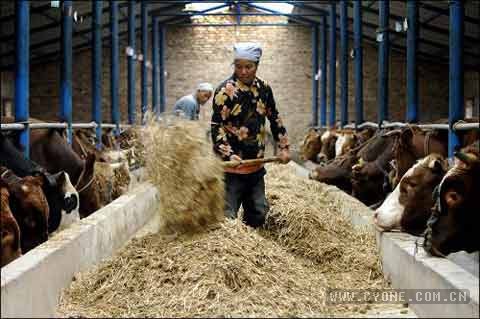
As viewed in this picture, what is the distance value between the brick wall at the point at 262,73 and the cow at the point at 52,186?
20.4m

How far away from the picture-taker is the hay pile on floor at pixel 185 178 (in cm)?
524

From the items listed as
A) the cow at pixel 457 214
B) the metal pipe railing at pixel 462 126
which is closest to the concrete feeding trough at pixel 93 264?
the cow at pixel 457 214

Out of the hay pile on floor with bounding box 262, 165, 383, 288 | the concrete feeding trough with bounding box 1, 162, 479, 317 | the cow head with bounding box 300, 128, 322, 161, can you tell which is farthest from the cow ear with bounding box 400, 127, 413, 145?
the cow head with bounding box 300, 128, 322, 161

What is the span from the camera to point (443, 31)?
2167cm

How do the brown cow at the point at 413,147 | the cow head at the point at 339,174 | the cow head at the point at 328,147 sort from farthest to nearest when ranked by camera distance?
the cow head at the point at 328,147 < the cow head at the point at 339,174 < the brown cow at the point at 413,147

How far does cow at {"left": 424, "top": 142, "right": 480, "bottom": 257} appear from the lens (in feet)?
15.2

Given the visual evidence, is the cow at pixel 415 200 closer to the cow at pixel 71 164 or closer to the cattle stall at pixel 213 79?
the cattle stall at pixel 213 79

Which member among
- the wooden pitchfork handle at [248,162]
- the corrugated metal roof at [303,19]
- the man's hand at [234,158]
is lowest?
the wooden pitchfork handle at [248,162]

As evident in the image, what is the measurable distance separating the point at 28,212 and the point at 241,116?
1.81m

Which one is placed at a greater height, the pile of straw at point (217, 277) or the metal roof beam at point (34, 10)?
the metal roof beam at point (34, 10)

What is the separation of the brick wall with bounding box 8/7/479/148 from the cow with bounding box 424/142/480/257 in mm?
22813

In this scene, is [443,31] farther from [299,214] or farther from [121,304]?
[121,304]

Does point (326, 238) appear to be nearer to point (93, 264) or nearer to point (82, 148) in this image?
point (93, 264)

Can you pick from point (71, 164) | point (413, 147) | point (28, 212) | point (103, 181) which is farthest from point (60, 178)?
point (413, 147)
